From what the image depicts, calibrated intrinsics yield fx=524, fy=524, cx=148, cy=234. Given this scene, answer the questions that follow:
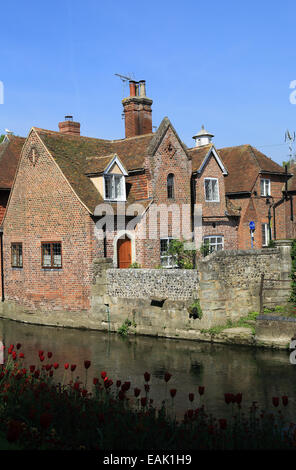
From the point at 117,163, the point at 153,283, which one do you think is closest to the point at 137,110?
the point at 117,163

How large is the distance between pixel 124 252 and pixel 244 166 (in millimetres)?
14770

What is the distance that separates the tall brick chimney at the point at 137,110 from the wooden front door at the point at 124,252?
8.88 meters

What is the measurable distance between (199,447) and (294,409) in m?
5.25

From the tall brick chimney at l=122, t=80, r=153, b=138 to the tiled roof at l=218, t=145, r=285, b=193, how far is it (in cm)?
781

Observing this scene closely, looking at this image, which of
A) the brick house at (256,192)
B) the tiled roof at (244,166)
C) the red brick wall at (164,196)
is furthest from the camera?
the tiled roof at (244,166)

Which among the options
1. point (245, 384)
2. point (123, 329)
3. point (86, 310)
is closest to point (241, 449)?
point (245, 384)

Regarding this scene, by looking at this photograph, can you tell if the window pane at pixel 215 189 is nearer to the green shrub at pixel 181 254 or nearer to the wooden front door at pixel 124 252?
the green shrub at pixel 181 254

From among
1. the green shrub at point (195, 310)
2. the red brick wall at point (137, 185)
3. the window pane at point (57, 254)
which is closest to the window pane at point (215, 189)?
the red brick wall at point (137, 185)

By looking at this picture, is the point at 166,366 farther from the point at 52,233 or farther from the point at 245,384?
the point at 52,233

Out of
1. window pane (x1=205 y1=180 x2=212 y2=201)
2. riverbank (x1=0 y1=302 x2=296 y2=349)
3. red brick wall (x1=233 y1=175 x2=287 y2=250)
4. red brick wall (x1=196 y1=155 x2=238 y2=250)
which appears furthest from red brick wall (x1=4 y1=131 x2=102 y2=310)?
red brick wall (x1=233 y1=175 x2=287 y2=250)

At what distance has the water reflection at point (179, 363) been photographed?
13.8 metres

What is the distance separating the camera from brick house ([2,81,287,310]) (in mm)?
24781

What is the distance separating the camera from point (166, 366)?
1711cm

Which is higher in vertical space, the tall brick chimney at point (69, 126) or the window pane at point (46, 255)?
the tall brick chimney at point (69, 126)
